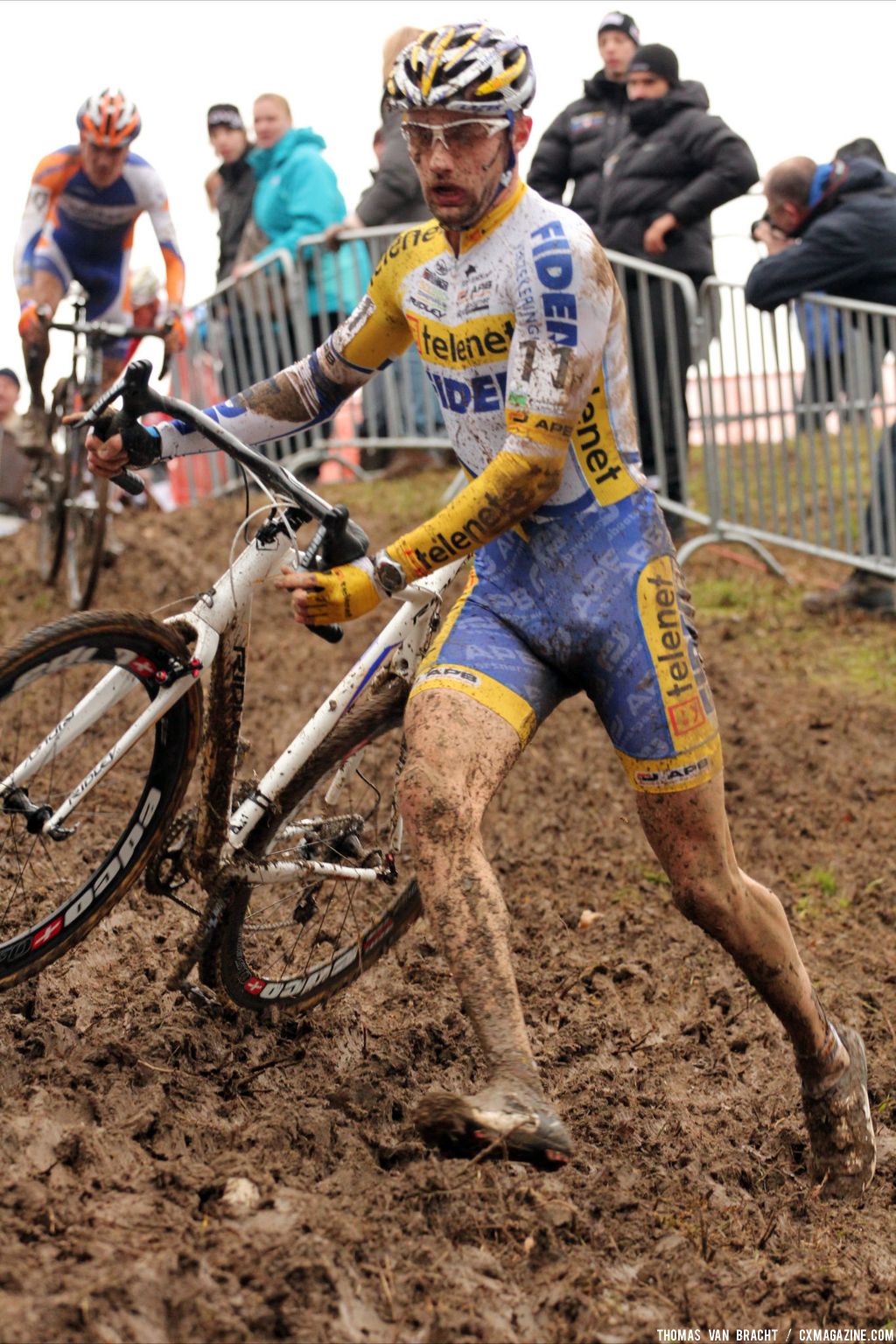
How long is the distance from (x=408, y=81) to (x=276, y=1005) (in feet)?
8.81

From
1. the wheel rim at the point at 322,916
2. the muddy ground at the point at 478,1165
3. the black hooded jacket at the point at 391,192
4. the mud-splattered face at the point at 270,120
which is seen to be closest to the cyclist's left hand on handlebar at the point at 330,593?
the wheel rim at the point at 322,916

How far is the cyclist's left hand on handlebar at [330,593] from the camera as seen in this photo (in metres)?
3.65

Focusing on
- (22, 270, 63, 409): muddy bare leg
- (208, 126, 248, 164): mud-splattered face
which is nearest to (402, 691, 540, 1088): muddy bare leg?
(22, 270, 63, 409): muddy bare leg

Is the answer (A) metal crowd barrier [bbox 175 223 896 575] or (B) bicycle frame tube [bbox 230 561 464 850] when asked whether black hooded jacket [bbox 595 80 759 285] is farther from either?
(B) bicycle frame tube [bbox 230 561 464 850]

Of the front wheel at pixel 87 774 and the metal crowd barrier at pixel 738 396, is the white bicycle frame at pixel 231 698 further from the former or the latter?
the metal crowd barrier at pixel 738 396

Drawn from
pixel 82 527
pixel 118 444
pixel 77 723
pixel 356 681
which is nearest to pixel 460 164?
pixel 118 444

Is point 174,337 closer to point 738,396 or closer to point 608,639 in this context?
point 738,396

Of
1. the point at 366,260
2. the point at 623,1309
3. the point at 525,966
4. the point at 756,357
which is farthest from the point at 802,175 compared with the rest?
the point at 623,1309

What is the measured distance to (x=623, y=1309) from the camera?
333 cm

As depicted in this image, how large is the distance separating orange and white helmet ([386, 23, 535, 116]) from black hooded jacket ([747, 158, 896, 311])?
5966mm

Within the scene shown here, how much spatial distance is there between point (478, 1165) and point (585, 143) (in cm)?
839

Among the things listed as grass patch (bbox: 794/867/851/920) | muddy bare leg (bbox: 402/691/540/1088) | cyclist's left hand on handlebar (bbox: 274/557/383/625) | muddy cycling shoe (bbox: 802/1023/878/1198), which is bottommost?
grass patch (bbox: 794/867/851/920)

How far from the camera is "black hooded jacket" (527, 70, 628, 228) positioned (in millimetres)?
10383

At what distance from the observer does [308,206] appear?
39.8 ft
